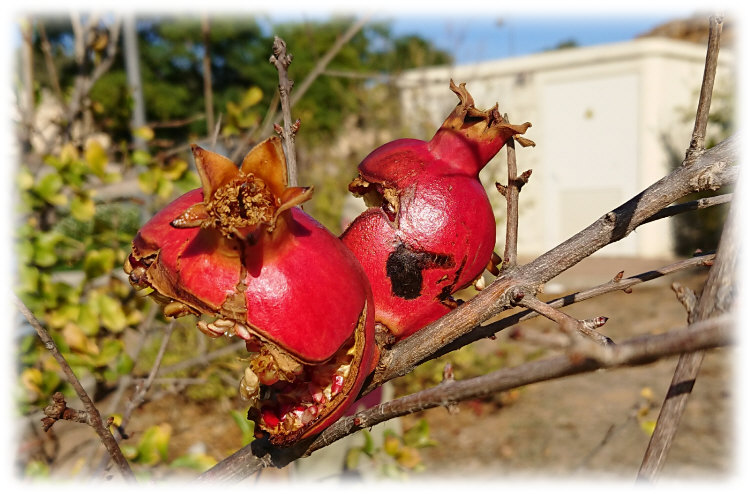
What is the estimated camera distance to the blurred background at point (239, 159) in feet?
5.95

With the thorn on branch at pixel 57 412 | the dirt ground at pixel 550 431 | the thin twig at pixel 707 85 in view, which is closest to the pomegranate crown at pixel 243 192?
the thorn on branch at pixel 57 412

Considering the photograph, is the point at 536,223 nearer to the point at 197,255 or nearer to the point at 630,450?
the point at 630,450

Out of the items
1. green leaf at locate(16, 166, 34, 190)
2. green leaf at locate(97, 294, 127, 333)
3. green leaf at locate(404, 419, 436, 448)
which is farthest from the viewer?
green leaf at locate(404, 419, 436, 448)

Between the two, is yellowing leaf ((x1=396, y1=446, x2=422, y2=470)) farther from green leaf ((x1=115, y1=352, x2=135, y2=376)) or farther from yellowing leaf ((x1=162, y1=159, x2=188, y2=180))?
yellowing leaf ((x1=162, y1=159, x2=188, y2=180))

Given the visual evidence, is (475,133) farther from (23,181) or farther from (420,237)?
(23,181)

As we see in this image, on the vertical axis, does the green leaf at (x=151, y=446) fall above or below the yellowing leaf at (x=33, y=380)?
below

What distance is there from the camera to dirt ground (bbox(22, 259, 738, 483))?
409cm

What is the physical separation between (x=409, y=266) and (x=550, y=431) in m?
4.48

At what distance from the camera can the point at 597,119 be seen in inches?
430

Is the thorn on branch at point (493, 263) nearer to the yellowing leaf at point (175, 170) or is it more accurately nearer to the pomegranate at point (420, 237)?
the pomegranate at point (420, 237)

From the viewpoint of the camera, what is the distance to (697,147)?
2.22 feet

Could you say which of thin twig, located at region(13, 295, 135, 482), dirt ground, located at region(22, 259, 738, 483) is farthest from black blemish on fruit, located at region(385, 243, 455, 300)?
dirt ground, located at region(22, 259, 738, 483)

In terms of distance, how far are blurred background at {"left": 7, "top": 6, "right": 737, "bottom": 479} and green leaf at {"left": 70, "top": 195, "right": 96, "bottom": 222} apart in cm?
2

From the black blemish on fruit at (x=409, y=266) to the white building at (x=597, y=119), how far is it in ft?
31.2
